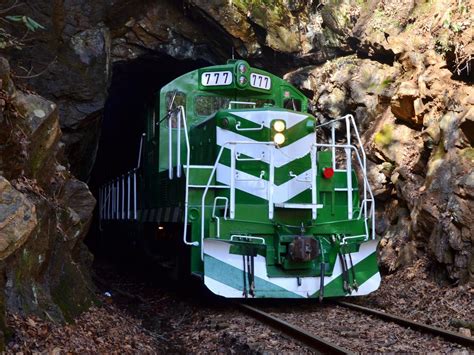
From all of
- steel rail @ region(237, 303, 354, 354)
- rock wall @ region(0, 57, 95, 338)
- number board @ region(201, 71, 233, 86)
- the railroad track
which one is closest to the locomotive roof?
number board @ region(201, 71, 233, 86)

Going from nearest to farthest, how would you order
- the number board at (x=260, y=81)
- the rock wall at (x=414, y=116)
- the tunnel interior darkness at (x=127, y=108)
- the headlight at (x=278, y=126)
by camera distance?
the headlight at (x=278, y=126)
the rock wall at (x=414, y=116)
the number board at (x=260, y=81)
the tunnel interior darkness at (x=127, y=108)

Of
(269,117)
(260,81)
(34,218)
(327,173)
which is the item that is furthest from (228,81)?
(34,218)

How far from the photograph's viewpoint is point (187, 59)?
1276 cm

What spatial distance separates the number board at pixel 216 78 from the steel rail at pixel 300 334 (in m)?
3.37

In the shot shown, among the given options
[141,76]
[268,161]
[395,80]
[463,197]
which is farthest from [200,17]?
[463,197]

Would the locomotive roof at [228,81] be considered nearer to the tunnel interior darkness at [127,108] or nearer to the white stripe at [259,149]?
the white stripe at [259,149]

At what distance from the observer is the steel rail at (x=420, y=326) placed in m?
5.19

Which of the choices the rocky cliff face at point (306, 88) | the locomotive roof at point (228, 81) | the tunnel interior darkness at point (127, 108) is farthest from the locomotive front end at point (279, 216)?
the tunnel interior darkness at point (127, 108)

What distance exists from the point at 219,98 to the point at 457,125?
11.2ft

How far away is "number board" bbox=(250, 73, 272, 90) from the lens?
29.3 ft

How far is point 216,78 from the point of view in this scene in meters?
8.95

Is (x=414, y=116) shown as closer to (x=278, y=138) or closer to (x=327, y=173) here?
(x=327, y=173)

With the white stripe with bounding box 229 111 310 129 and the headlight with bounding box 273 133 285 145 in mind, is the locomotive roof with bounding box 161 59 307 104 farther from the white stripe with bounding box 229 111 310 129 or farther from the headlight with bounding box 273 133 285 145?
the headlight with bounding box 273 133 285 145

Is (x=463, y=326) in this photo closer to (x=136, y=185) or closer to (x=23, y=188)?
(x=23, y=188)
